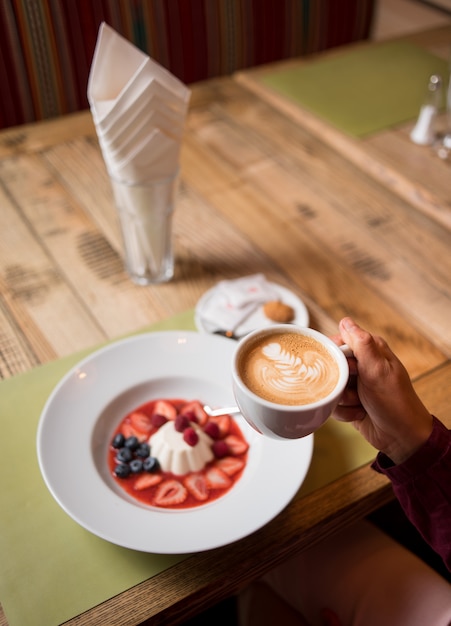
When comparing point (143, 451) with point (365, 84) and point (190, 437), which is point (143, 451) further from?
point (365, 84)

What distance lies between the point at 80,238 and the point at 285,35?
1.30 m

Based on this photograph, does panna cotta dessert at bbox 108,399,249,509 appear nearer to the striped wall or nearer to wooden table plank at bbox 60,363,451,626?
wooden table plank at bbox 60,363,451,626

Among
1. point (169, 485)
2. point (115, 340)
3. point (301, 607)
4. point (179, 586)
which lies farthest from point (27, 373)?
point (301, 607)

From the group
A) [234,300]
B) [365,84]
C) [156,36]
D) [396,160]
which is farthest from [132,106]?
[156,36]

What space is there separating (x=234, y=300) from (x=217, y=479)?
331 mm

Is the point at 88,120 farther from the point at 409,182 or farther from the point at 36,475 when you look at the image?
the point at 36,475

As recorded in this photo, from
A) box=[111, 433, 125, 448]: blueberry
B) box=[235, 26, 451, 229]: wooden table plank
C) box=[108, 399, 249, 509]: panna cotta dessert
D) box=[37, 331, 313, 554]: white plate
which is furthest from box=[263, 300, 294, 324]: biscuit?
box=[235, 26, 451, 229]: wooden table plank

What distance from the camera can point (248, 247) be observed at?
1.25 metres

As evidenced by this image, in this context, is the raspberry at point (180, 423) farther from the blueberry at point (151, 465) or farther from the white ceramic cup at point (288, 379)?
the white ceramic cup at point (288, 379)

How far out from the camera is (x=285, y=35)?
7.16 ft

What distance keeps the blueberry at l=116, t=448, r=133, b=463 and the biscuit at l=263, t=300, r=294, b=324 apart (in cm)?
33

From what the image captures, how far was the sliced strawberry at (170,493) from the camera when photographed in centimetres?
82

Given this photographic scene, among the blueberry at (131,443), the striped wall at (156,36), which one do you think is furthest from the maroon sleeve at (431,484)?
the striped wall at (156,36)

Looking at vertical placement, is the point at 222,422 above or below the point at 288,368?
below
